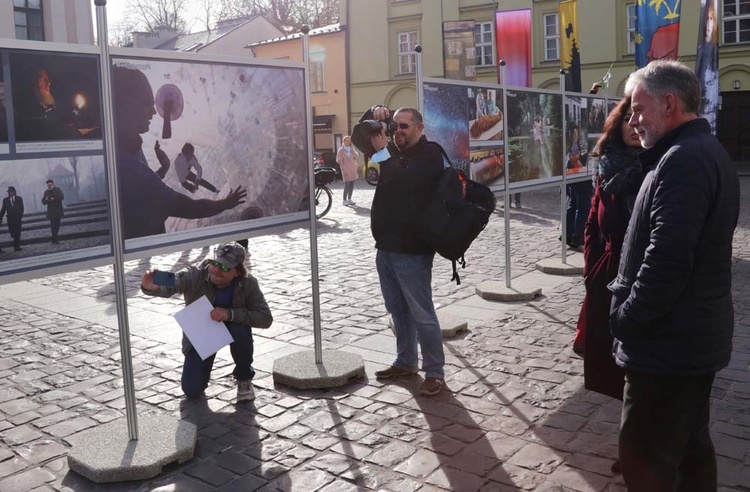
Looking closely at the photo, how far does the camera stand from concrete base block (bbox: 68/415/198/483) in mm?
3930

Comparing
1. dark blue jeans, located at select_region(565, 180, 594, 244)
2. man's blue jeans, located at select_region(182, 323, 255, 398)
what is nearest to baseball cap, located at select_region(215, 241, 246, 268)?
man's blue jeans, located at select_region(182, 323, 255, 398)

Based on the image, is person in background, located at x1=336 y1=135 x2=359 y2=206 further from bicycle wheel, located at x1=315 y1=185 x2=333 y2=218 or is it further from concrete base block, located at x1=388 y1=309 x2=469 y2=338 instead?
concrete base block, located at x1=388 y1=309 x2=469 y2=338

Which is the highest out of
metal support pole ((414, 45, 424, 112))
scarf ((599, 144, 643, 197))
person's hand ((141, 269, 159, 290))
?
metal support pole ((414, 45, 424, 112))

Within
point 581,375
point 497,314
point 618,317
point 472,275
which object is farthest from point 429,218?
point 472,275

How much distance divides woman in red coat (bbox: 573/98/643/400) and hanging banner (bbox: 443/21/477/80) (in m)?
18.3

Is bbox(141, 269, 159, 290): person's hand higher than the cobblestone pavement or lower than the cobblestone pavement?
higher

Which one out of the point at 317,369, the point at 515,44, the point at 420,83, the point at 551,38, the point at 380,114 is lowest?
the point at 317,369

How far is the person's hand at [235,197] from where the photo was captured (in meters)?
4.74

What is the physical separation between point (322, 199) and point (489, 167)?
10056 millimetres

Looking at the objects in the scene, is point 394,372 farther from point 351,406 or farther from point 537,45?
point 537,45

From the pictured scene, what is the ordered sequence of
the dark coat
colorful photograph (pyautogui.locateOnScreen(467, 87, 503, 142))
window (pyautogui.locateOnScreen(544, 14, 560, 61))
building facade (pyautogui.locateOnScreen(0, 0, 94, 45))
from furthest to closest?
window (pyautogui.locateOnScreen(544, 14, 560, 61))
building facade (pyautogui.locateOnScreen(0, 0, 94, 45))
colorful photograph (pyautogui.locateOnScreen(467, 87, 503, 142))
the dark coat

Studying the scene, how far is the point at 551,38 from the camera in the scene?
32.6 m

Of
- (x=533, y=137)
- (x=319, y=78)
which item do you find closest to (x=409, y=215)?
(x=533, y=137)

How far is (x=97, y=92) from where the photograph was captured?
381 centimetres
